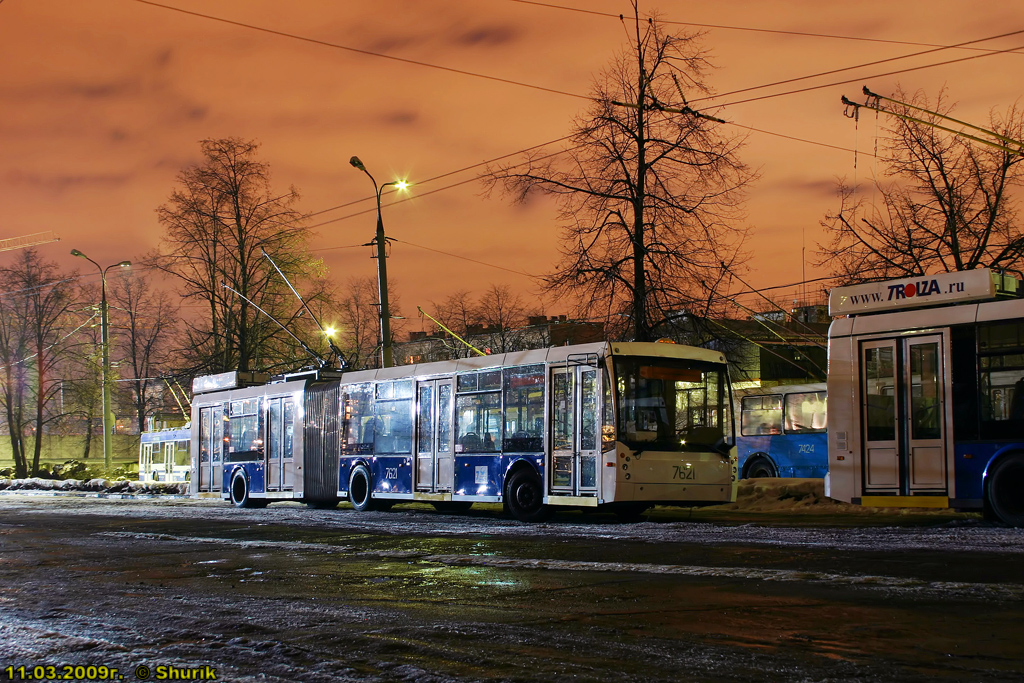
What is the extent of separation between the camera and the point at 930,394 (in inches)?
578

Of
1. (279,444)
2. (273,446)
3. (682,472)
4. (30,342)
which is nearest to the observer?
(682,472)

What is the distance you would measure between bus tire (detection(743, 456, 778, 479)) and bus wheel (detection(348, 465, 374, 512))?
11061 mm

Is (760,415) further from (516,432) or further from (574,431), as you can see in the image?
(574,431)

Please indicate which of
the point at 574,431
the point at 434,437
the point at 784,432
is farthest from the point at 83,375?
the point at 574,431

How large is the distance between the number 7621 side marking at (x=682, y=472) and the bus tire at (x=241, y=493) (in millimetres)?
13727

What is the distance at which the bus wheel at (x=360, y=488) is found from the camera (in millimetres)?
22609

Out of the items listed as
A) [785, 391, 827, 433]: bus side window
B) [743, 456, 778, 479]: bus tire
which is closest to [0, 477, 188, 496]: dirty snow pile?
[743, 456, 778, 479]: bus tire

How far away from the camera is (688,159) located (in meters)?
24.2

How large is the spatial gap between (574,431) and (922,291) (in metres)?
5.84

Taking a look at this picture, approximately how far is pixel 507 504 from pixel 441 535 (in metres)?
4.29

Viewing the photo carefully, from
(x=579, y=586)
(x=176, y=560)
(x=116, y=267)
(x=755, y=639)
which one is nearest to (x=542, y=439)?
(x=176, y=560)

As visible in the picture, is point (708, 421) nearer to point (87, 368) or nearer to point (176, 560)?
point (176, 560)

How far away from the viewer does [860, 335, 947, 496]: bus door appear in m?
14.6

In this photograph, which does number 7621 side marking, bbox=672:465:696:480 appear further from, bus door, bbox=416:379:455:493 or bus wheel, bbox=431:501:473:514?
bus wheel, bbox=431:501:473:514
